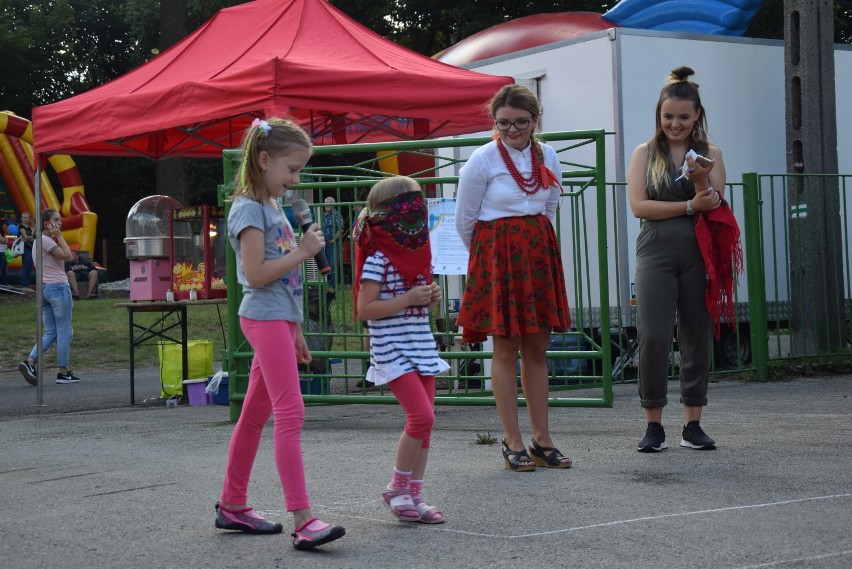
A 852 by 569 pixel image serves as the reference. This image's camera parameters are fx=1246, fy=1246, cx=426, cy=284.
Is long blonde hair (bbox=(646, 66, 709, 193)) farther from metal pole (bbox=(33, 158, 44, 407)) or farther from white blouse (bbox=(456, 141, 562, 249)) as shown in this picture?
metal pole (bbox=(33, 158, 44, 407))

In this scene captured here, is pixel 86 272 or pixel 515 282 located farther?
pixel 86 272

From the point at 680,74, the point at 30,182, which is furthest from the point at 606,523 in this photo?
the point at 30,182

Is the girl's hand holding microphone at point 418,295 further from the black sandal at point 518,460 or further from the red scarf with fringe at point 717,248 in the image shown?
the red scarf with fringe at point 717,248

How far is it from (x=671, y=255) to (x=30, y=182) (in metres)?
27.7

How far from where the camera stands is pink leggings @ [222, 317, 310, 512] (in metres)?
4.38

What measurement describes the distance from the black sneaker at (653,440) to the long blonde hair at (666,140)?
1.24 m

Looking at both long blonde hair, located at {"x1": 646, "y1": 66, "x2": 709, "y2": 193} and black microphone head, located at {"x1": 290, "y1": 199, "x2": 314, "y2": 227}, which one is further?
long blonde hair, located at {"x1": 646, "y1": 66, "x2": 709, "y2": 193}

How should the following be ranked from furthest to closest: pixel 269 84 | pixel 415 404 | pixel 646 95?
pixel 646 95
pixel 269 84
pixel 415 404

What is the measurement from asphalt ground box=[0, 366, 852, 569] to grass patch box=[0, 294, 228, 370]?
6.72m

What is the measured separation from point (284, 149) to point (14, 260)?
2641 cm

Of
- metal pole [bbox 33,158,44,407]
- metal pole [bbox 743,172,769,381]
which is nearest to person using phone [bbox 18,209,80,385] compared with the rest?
metal pole [bbox 33,158,44,407]

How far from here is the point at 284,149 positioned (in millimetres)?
4539

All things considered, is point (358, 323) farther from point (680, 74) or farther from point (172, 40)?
point (172, 40)

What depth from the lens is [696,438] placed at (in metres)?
6.41
